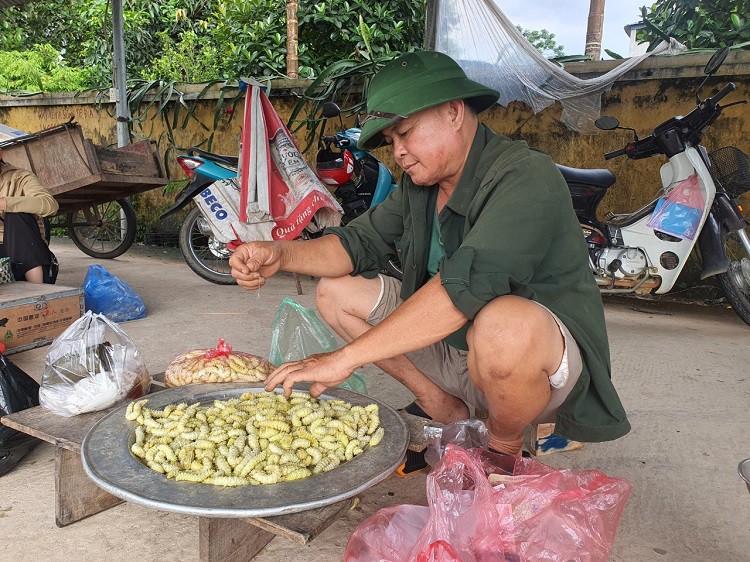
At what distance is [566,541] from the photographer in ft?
→ 3.49

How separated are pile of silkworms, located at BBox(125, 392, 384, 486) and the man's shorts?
0.37 m

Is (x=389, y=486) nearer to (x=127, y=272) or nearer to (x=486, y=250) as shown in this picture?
(x=486, y=250)

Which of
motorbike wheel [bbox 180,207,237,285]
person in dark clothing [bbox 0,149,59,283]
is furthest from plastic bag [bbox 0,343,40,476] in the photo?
motorbike wheel [bbox 180,207,237,285]

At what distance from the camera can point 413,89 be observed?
151cm

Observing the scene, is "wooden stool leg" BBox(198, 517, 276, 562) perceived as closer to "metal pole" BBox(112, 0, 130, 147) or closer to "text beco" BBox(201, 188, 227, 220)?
"text beco" BBox(201, 188, 227, 220)

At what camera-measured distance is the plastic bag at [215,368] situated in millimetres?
1823

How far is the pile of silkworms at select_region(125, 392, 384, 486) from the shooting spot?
4.12 ft

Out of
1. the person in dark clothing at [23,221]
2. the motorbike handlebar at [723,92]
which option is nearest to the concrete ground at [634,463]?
the person in dark clothing at [23,221]

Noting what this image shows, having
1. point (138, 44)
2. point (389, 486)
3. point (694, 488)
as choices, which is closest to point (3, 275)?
point (389, 486)

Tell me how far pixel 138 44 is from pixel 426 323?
396 inches

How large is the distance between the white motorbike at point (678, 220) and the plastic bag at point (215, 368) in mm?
2636

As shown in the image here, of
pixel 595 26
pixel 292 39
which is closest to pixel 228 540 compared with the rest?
pixel 292 39

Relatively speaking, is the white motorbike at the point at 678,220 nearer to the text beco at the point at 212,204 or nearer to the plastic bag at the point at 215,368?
the text beco at the point at 212,204

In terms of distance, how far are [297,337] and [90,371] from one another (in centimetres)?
75
